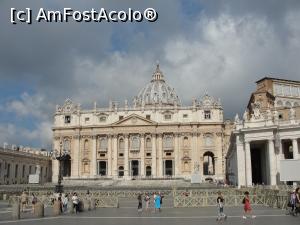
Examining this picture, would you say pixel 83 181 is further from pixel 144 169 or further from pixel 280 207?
pixel 280 207

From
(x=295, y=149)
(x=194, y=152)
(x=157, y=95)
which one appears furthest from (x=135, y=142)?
(x=295, y=149)

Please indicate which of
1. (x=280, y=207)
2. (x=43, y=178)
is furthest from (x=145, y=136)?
(x=280, y=207)

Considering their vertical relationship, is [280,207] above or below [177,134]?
below

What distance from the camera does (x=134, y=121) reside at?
85750 mm

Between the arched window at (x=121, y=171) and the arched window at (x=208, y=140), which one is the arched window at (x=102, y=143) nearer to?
the arched window at (x=121, y=171)

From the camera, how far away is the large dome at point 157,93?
4447 inches

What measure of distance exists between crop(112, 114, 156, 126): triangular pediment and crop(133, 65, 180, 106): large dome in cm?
2456

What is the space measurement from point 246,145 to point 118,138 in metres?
48.3

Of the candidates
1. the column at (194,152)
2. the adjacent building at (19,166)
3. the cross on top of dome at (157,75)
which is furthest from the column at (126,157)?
the cross on top of dome at (157,75)

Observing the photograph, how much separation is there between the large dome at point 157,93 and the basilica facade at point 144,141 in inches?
949

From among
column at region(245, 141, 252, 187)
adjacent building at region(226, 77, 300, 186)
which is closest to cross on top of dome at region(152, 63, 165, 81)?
adjacent building at region(226, 77, 300, 186)

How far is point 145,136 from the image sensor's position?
85625 mm

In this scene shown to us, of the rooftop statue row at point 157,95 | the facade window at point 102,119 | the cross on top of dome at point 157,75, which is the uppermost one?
the cross on top of dome at point 157,75

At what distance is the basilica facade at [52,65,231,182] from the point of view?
83.8 metres
